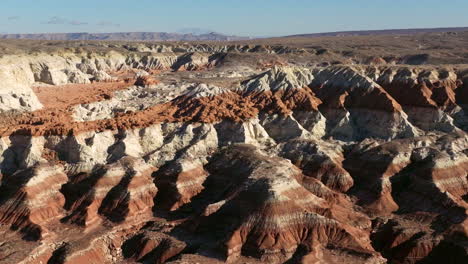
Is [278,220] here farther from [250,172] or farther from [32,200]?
[32,200]

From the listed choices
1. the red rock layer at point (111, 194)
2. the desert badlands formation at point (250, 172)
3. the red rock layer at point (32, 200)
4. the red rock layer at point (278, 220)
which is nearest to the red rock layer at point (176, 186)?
the desert badlands formation at point (250, 172)

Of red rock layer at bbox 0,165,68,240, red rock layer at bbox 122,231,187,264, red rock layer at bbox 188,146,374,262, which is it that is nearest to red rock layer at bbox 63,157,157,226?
red rock layer at bbox 0,165,68,240

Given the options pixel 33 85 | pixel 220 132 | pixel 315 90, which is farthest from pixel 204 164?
pixel 33 85

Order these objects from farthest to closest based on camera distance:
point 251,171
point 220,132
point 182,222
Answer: point 220,132, point 251,171, point 182,222

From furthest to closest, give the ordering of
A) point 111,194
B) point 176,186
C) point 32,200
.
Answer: point 176,186, point 111,194, point 32,200

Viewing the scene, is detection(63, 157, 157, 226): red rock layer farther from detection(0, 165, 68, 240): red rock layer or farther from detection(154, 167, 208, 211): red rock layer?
detection(0, 165, 68, 240): red rock layer

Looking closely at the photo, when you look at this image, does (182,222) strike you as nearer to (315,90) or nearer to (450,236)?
(450,236)

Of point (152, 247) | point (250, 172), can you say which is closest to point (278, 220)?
point (250, 172)

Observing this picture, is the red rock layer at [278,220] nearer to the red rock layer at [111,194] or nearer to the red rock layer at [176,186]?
the red rock layer at [176,186]
